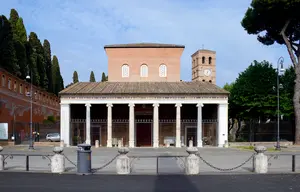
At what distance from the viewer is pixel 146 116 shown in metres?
43.3

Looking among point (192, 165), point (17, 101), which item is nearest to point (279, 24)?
point (192, 165)

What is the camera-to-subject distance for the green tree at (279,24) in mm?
38000

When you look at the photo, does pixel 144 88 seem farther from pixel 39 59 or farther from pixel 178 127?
pixel 39 59

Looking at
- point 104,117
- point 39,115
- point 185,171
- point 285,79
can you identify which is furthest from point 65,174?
point 39,115

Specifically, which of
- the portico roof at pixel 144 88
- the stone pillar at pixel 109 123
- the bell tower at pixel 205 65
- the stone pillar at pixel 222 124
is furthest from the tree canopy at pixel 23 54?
the bell tower at pixel 205 65

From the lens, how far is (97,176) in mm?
14172

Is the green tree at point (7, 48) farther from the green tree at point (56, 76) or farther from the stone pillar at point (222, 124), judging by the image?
the stone pillar at point (222, 124)

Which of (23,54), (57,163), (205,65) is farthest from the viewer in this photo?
(205,65)

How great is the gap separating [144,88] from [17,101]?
20723 millimetres

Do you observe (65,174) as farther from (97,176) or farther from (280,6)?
(280,6)

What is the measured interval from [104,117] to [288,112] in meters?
21.6

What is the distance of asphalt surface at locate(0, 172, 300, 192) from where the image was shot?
11.3m

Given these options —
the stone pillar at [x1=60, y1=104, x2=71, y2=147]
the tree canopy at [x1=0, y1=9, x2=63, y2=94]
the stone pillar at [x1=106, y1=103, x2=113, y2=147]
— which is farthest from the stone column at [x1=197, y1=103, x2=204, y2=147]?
the tree canopy at [x1=0, y1=9, x2=63, y2=94]

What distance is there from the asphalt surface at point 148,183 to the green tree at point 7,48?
143 feet
